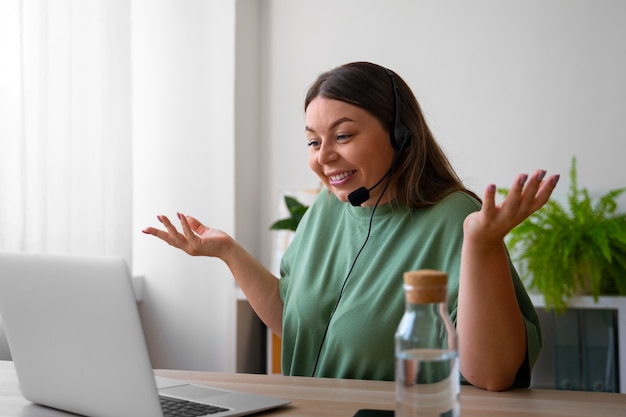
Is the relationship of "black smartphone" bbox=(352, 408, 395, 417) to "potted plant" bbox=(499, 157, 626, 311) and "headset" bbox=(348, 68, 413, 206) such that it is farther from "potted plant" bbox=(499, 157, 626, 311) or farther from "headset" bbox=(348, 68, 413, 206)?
"potted plant" bbox=(499, 157, 626, 311)

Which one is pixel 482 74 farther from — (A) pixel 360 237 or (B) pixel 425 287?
(B) pixel 425 287

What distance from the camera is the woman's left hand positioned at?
3.27 feet

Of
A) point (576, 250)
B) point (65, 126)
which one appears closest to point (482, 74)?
point (576, 250)

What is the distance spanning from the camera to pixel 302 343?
161cm

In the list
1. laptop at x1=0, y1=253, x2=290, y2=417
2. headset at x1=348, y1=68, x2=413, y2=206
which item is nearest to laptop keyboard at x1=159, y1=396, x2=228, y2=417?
laptop at x1=0, y1=253, x2=290, y2=417

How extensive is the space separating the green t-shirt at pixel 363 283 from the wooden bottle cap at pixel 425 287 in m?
0.56

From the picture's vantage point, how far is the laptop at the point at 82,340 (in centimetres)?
96

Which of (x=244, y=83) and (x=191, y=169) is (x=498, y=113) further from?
(x=191, y=169)

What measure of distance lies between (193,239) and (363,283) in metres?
0.36

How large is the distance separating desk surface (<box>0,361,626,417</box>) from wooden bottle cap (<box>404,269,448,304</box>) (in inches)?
13.6

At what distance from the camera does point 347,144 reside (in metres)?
1.55

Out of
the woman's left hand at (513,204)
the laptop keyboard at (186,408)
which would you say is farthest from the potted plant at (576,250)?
the laptop keyboard at (186,408)

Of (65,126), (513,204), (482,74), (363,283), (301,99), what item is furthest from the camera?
(301,99)

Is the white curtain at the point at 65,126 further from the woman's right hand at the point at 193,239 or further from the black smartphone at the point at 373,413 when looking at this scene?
the black smartphone at the point at 373,413
